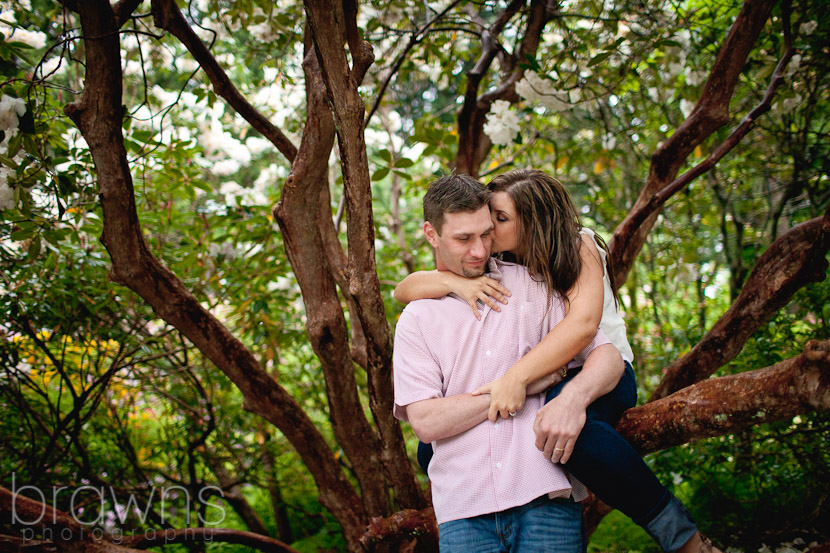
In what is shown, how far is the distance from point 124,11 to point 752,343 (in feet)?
9.70

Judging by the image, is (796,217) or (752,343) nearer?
(752,343)

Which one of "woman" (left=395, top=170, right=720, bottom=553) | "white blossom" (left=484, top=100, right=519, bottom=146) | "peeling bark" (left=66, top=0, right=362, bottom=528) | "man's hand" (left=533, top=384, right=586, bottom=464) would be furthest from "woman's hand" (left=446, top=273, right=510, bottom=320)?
"white blossom" (left=484, top=100, right=519, bottom=146)

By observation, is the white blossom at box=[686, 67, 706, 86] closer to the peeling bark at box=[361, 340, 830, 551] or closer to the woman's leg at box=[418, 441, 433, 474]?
the peeling bark at box=[361, 340, 830, 551]

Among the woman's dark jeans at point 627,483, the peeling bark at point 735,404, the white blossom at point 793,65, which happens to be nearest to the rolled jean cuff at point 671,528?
the woman's dark jeans at point 627,483

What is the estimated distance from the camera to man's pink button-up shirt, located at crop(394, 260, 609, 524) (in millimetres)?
1516

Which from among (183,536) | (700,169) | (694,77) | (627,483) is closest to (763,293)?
(700,169)

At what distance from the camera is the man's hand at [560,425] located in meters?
1.45

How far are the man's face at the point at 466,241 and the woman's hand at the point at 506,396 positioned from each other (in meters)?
0.40

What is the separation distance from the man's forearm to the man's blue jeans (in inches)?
10.3

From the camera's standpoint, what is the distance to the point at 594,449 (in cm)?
145

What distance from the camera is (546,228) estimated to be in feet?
5.82

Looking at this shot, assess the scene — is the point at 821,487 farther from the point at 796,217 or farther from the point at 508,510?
the point at 508,510

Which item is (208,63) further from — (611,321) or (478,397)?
(611,321)

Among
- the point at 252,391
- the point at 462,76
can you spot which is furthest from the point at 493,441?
the point at 462,76
